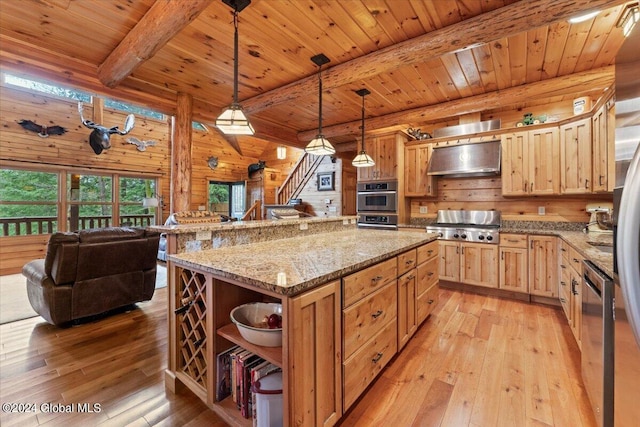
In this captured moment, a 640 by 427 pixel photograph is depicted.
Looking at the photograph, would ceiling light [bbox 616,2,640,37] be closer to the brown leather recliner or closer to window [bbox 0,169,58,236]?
the brown leather recliner

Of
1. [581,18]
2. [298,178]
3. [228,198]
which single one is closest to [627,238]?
[581,18]

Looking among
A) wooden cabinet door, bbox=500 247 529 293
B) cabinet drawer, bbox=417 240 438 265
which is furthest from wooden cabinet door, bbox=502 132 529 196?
cabinet drawer, bbox=417 240 438 265

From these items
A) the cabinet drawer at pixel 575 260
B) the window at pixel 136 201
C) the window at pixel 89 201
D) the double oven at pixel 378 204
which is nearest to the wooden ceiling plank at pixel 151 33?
the cabinet drawer at pixel 575 260

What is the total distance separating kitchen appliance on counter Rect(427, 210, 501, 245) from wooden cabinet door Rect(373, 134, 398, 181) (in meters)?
1.06

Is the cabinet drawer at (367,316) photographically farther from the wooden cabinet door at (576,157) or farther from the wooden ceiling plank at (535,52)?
the wooden cabinet door at (576,157)

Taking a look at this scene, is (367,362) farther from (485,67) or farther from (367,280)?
(485,67)

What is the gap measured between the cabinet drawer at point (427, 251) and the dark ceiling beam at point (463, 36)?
1781 millimetres

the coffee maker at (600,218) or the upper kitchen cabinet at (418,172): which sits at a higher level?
the upper kitchen cabinet at (418,172)

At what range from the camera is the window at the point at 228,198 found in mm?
9499

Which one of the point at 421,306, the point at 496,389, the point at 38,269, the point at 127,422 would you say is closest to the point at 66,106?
the point at 38,269

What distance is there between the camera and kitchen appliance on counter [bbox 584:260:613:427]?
1310 mm

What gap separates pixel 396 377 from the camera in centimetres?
198

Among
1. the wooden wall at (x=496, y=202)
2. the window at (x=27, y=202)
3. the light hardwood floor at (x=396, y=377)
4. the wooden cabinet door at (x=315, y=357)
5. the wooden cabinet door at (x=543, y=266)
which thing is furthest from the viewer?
the window at (x=27, y=202)

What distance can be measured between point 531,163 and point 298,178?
5928 millimetres
